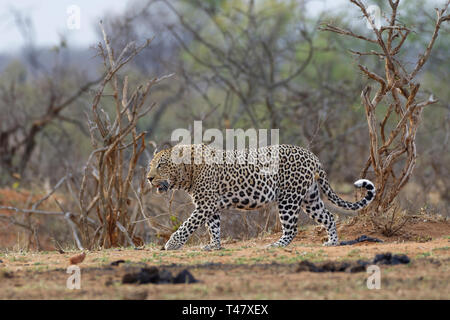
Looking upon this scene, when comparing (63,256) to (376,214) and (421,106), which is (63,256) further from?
(421,106)

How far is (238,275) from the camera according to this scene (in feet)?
22.3

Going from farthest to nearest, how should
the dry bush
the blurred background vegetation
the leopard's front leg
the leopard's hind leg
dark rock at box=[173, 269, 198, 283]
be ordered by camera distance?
the blurred background vegetation < the dry bush < the leopard's hind leg < the leopard's front leg < dark rock at box=[173, 269, 198, 283]

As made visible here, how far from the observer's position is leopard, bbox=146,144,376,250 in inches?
360

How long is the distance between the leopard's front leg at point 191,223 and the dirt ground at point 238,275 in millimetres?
230

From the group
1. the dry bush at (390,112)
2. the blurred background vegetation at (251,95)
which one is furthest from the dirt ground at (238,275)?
the blurred background vegetation at (251,95)

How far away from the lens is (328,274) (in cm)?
673

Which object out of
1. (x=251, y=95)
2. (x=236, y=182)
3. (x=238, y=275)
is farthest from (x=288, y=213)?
(x=251, y=95)

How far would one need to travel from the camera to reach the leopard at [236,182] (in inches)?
360

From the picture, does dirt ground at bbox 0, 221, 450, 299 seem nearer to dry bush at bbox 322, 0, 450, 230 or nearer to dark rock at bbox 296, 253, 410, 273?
dark rock at bbox 296, 253, 410, 273

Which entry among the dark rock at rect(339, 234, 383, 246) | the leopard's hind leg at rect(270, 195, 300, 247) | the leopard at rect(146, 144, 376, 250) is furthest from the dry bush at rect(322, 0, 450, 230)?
the leopard's hind leg at rect(270, 195, 300, 247)

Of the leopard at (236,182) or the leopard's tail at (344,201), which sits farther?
the leopard's tail at (344,201)

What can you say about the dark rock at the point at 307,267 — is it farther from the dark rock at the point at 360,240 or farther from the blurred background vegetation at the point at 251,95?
the blurred background vegetation at the point at 251,95

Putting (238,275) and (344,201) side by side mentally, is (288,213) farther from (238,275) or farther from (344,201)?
(238,275)

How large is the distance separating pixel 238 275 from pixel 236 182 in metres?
2.52
